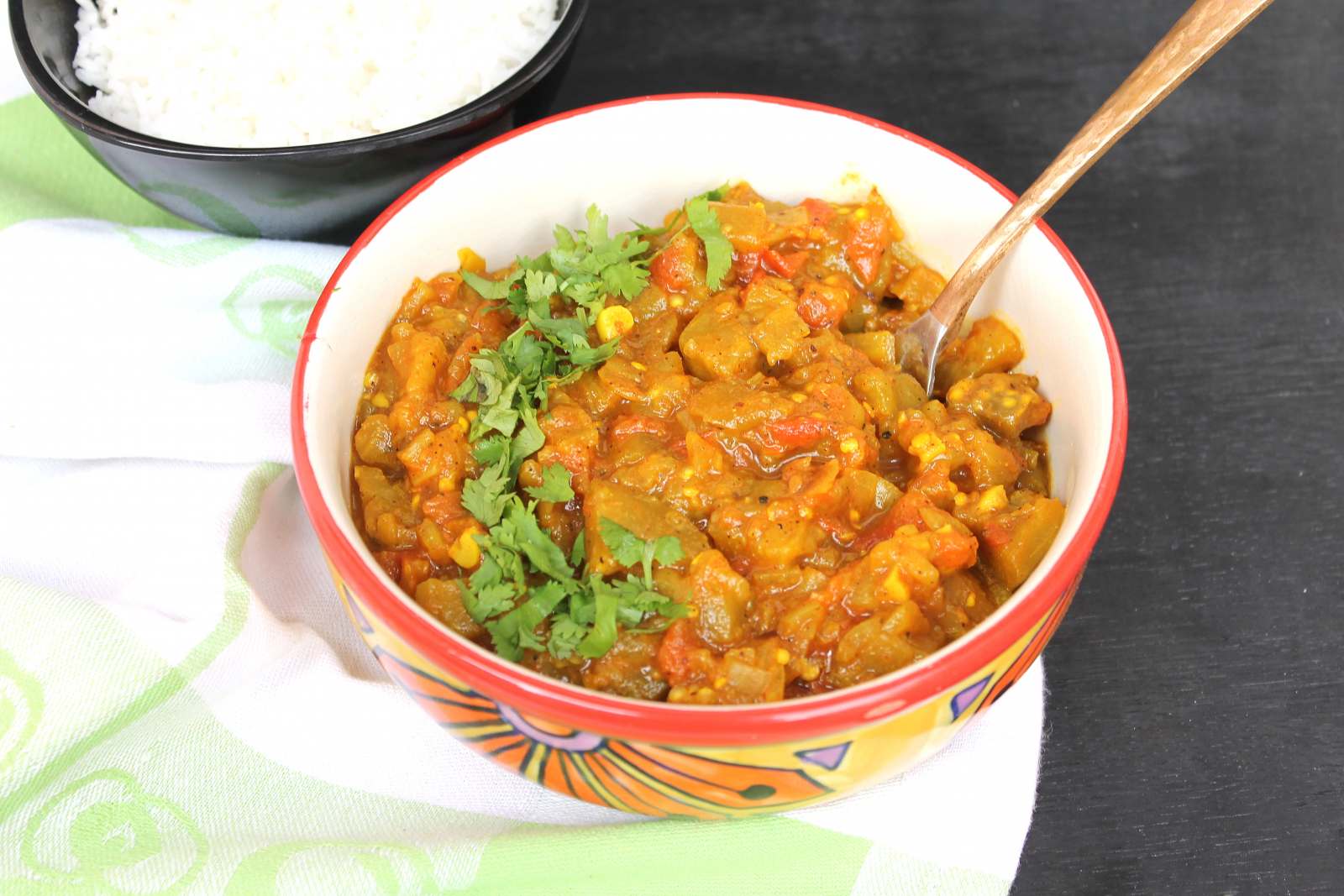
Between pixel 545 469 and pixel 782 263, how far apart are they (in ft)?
2.42

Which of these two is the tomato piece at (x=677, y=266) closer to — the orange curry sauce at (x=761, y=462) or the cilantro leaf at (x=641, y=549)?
the orange curry sauce at (x=761, y=462)

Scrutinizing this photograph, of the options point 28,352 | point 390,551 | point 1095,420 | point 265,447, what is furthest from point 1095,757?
point 28,352

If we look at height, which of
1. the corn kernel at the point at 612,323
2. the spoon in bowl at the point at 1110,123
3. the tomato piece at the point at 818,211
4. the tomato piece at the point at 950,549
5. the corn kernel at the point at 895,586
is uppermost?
the spoon in bowl at the point at 1110,123

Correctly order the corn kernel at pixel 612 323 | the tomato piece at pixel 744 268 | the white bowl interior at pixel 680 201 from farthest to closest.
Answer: the tomato piece at pixel 744 268, the corn kernel at pixel 612 323, the white bowl interior at pixel 680 201

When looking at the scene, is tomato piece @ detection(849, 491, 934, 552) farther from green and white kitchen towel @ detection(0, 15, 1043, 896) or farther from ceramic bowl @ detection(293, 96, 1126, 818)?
green and white kitchen towel @ detection(0, 15, 1043, 896)

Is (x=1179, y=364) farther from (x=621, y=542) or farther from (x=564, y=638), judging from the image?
(x=564, y=638)

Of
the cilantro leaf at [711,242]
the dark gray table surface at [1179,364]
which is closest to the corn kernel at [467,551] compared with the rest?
the cilantro leaf at [711,242]

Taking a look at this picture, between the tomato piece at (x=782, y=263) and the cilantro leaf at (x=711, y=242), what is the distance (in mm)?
86

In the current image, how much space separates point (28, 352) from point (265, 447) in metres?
0.70

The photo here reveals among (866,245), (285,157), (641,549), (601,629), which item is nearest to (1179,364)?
(866,245)

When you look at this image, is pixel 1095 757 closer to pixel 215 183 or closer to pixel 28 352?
pixel 215 183

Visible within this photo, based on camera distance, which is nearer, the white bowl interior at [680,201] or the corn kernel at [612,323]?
the white bowl interior at [680,201]

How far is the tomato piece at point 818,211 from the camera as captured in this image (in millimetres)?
2742

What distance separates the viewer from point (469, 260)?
2.79 m
